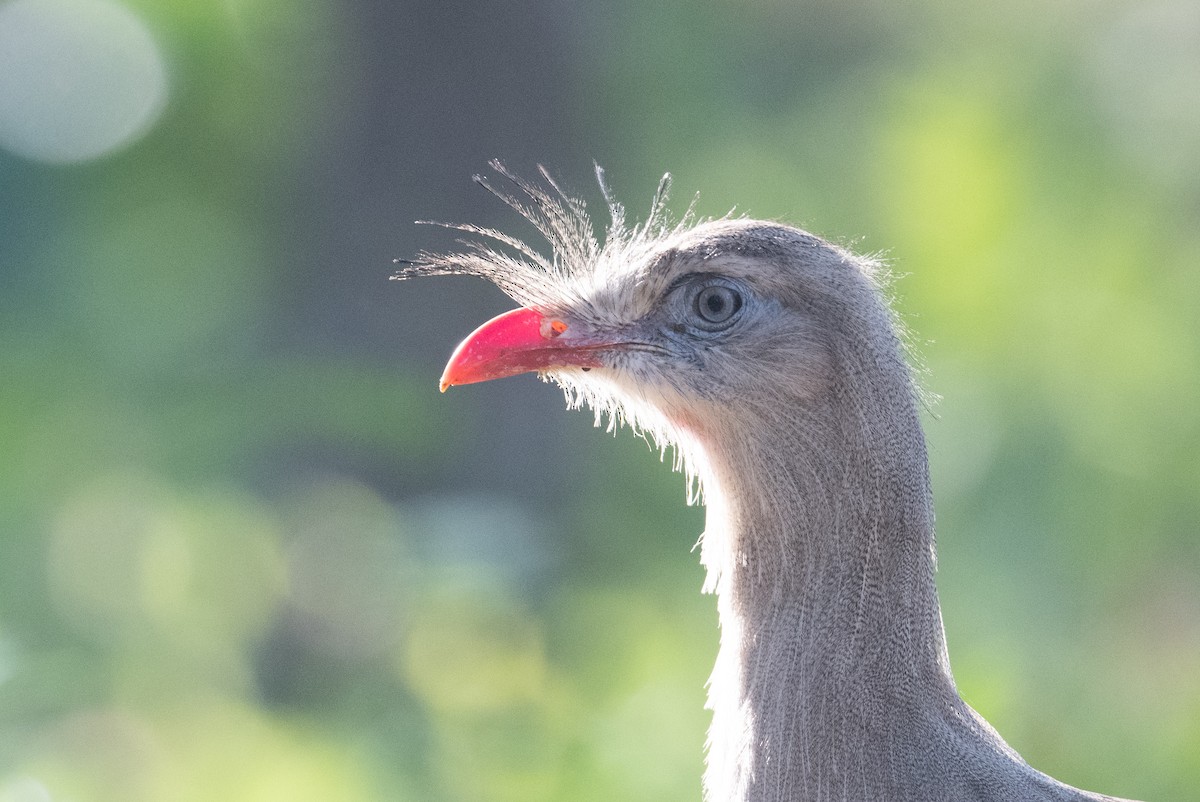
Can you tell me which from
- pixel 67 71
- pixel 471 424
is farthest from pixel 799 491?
pixel 67 71

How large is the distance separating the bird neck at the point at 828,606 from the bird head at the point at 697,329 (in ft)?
0.17

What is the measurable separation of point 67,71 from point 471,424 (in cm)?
269

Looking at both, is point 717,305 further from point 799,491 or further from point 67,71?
point 67,71

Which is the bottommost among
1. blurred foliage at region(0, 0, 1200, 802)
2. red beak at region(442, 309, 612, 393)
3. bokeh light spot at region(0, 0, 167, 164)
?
red beak at region(442, 309, 612, 393)

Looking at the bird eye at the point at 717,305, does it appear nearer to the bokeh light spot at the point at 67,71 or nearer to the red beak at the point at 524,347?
the red beak at the point at 524,347

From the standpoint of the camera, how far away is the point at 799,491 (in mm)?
1566

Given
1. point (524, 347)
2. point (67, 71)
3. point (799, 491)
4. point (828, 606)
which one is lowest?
point (828, 606)

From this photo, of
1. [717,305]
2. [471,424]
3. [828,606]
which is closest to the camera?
[828,606]

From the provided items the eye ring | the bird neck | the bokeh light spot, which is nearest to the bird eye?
the eye ring

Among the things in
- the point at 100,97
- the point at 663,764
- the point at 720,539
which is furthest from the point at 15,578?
the point at 720,539

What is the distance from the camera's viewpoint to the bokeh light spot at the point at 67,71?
5793 mm

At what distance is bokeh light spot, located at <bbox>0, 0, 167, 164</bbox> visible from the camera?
5793 millimetres

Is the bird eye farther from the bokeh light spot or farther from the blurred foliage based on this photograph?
the bokeh light spot

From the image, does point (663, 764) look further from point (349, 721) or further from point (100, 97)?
point (100, 97)
